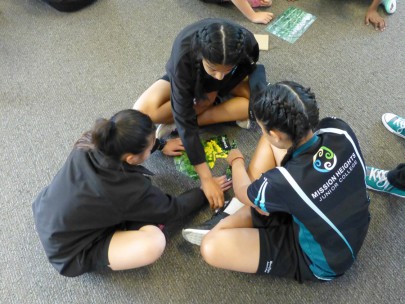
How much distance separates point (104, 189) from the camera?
2.99ft

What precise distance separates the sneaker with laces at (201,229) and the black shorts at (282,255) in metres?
0.20

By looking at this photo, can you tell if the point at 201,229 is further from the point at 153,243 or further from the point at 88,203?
the point at 88,203

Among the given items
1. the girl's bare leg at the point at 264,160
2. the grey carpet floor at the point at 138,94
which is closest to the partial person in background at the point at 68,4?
the grey carpet floor at the point at 138,94

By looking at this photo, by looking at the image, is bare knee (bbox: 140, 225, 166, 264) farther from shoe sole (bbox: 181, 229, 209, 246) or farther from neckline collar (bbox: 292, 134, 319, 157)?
neckline collar (bbox: 292, 134, 319, 157)

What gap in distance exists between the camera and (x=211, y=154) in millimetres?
1384

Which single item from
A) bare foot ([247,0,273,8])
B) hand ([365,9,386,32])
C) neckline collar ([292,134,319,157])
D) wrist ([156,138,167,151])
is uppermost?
hand ([365,9,386,32])

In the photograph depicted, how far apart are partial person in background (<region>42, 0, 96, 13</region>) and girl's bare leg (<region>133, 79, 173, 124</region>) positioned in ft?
2.81

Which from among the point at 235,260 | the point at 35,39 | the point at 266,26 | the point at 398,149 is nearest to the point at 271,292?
the point at 235,260

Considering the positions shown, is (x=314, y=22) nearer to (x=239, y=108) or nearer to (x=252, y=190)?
(x=239, y=108)

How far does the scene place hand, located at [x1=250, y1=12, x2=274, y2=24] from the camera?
1.78 meters

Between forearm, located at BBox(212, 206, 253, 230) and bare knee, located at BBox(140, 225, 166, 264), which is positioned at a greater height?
forearm, located at BBox(212, 206, 253, 230)

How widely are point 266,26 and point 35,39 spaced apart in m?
1.18

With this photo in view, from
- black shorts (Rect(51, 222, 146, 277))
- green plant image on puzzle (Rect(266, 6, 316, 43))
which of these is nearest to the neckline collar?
black shorts (Rect(51, 222, 146, 277))

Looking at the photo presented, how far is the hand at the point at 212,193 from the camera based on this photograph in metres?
1.22
